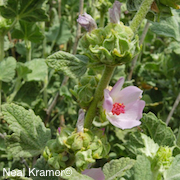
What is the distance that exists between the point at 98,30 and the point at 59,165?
358mm

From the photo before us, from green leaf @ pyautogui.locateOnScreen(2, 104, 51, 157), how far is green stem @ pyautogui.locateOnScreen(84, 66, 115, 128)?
6.6 inches

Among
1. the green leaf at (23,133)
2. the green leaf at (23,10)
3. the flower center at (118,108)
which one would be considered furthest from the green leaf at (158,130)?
the green leaf at (23,10)

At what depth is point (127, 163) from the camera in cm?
66

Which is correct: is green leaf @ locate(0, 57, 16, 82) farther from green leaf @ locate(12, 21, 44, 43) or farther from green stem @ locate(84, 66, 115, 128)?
green stem @ locate(84, 66, 115, 128)

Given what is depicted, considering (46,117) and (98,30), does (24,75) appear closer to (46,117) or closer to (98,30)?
(46,117)

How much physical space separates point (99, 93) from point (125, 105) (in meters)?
0.13

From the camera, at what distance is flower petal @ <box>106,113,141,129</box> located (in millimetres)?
720

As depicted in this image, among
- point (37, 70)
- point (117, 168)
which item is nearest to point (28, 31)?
point (37, 70)

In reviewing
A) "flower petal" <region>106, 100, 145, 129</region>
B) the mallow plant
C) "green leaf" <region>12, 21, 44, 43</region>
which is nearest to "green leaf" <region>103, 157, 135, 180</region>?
the mallow plant

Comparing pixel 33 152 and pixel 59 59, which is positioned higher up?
pixel 59 59

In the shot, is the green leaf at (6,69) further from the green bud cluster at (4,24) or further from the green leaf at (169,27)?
the green leaf at (169,27)

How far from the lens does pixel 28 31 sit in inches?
54.3

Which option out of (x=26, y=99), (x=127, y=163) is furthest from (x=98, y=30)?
(x=26, y=99)

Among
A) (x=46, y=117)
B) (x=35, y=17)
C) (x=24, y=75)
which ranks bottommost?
(x=46, y=117)
